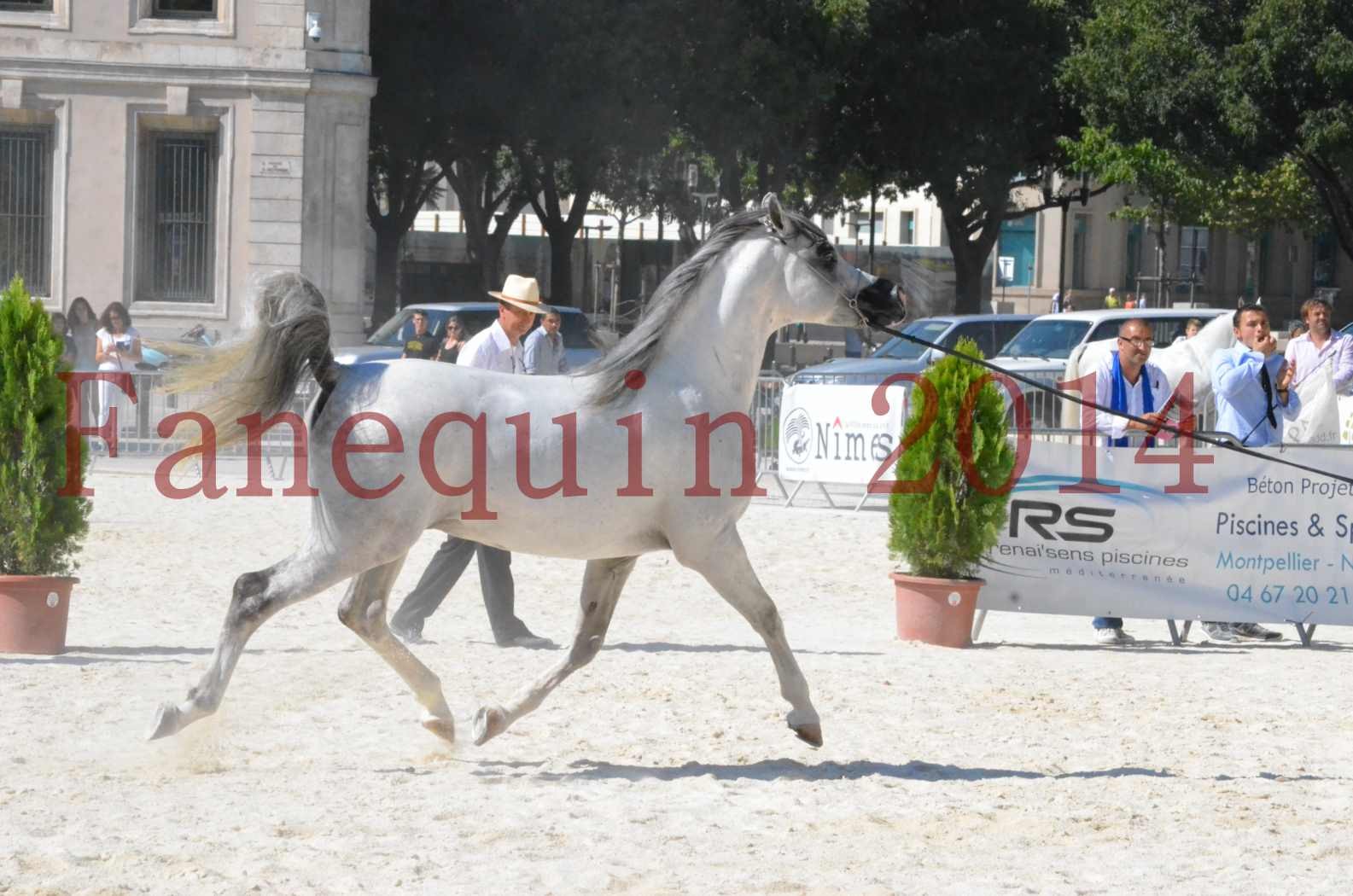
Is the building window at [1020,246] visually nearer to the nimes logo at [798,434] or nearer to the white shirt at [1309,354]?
the nimes logo at [798,434]

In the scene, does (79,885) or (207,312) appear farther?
(207,312)

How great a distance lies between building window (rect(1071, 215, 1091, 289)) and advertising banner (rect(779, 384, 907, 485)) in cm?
5544

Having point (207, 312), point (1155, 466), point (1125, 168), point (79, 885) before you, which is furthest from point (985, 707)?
point (1125, 168)

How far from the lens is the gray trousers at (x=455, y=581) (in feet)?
32.5

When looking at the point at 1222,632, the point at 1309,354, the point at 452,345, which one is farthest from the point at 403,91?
the point at 1222,632

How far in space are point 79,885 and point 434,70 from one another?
33822 mm

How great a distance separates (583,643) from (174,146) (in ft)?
71.7

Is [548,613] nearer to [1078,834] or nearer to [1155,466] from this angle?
[1155,466]

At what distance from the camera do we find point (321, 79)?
88.5 feet

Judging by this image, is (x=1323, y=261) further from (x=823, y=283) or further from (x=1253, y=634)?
(x=823, y=283)

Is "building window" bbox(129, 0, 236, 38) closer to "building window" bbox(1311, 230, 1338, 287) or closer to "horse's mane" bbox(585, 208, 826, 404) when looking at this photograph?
"horse's mane" bbox(585, 208, 826, 404)

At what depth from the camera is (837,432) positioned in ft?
55.1

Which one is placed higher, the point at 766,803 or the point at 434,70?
the point at 434,70

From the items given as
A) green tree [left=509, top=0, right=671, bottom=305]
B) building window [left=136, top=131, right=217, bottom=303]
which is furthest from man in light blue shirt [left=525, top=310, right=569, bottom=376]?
green tree [left=509, top=0, right=671, bottom=305]
